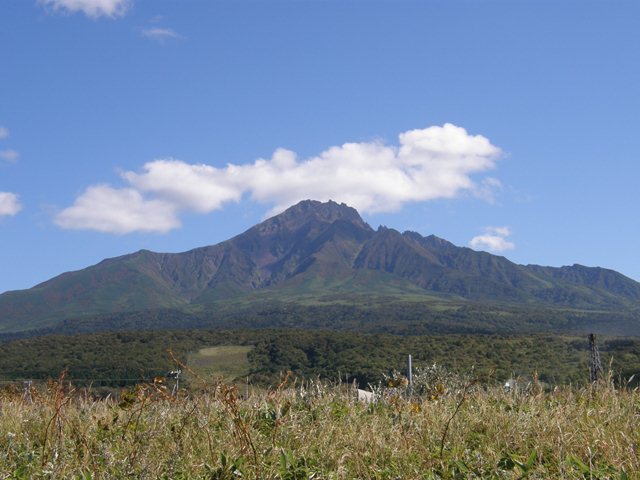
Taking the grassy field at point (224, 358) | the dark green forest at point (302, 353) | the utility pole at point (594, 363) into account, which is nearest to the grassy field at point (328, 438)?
the utility pole at point (594, 363)

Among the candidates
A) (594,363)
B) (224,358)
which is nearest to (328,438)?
(594,363)

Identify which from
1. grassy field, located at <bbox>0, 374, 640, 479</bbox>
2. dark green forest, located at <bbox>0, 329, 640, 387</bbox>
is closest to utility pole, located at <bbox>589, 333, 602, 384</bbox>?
grassy field, located at <bbox>0, 374, 640, 479</bbox>

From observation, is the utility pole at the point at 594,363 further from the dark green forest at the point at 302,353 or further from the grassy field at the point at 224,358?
the grassy field at the point at 224,358

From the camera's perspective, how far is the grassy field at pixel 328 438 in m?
4.80

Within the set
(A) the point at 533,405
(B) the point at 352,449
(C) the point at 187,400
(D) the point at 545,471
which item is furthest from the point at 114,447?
(A) the point at 533,405

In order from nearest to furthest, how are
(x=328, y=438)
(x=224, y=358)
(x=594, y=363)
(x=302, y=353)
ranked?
(x=328, y=438), (x=594, y=363), (x=224, y=358), (x=302, y=353)

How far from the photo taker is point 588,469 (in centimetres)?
438

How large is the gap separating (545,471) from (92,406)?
5.19 meters

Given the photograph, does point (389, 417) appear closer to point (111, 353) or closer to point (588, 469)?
point (588, 469)

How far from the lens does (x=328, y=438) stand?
18.1 ft

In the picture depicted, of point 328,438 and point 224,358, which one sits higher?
point 328,438

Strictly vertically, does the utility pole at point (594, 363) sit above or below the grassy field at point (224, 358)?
above

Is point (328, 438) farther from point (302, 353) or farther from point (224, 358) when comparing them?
point (302, 353)

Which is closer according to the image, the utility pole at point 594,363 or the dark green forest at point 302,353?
the utility pole at point 594,363
